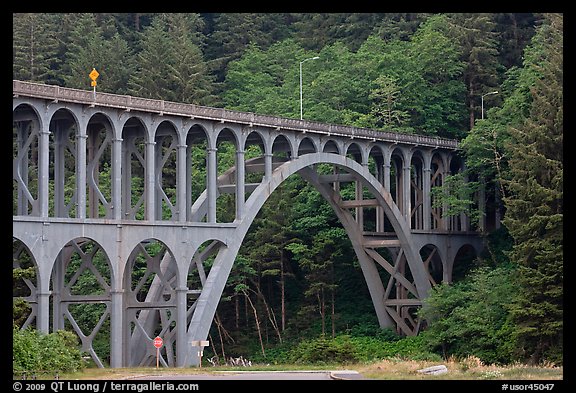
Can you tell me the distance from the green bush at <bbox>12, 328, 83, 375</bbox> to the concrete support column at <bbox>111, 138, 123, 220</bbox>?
6602 mm

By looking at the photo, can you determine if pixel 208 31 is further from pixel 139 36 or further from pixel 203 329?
pixel 203 329

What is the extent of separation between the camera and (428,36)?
270 ft

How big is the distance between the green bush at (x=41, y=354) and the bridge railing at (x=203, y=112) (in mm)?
9075

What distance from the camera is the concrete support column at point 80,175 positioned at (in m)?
47.5

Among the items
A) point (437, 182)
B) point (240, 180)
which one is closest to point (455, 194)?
point (437, 182)

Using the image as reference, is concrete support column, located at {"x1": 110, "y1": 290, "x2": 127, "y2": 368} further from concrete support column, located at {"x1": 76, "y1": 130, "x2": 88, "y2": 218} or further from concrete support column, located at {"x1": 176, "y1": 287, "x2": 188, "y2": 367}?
concrete support column, located at {"x1": 176, "y1": 287, "x2": 188, "y2": 367}

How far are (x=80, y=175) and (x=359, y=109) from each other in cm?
3642

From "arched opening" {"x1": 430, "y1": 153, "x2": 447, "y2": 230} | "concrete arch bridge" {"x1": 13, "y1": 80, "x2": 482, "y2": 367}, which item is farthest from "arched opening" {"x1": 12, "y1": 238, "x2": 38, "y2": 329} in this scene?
"arched opening" {"x1": 430, "y1": 153, "x2": 447, "y2": 230}

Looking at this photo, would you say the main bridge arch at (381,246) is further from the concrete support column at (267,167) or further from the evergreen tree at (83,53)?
the evergreen tree at (83,53)

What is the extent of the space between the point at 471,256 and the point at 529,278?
19158mm

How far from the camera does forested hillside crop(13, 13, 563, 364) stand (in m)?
58.2

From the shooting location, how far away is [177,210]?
5347cm

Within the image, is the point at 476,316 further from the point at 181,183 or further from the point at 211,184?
the point at 181,183
